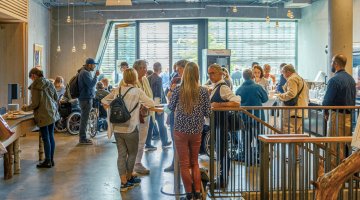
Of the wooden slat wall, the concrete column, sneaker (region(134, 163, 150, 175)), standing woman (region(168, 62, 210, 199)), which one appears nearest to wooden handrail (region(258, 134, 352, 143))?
standing woman (region(168, 62, 210, 199))

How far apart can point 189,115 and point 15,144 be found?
2.95 m

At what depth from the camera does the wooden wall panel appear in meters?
8.59

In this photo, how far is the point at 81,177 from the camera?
6008 millimetres

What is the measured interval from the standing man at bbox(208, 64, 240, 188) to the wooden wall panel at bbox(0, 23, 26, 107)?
5.01m

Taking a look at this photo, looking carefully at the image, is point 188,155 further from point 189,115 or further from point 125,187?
point 125,187

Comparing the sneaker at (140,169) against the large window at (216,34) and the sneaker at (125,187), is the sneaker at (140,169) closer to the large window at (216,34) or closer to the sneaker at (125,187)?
the sneaker at (125,187)

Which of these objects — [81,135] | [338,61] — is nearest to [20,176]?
[81,135]

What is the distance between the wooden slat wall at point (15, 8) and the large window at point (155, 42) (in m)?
5.87

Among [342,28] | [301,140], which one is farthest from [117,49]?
[301,140]

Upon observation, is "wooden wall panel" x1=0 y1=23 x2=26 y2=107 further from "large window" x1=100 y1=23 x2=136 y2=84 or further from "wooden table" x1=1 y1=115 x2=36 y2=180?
"large window" x1=100 y1=23 x2=136 y2=84

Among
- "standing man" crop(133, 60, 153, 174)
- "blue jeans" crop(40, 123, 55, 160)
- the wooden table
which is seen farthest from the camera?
"blue jeans" crop(40, 123, 55, 160)

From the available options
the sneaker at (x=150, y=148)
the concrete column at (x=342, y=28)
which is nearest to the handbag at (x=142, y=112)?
the sneaker at (x=150, y=148)

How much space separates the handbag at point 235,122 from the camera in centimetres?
533

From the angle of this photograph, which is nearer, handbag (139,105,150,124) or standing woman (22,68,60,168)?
handbag (139,105,150,124)
